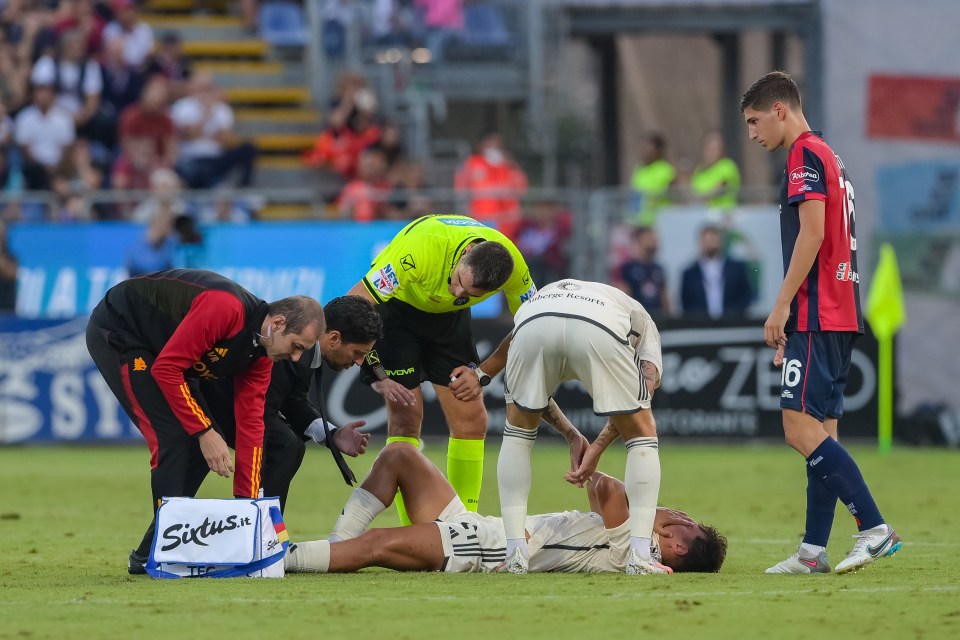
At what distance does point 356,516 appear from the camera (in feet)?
27.2

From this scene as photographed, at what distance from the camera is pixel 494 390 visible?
1736 cm

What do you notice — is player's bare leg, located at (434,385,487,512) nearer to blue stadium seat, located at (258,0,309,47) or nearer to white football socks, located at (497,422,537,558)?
white football socks, located at (497,422,537,558)

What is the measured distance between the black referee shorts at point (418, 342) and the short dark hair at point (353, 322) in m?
1.59

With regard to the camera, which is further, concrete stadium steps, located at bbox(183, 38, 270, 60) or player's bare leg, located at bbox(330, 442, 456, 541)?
concrete stadium steps, located at bbox(183, 38, 270, 60)

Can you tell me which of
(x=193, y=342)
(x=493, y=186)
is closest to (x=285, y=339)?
(x=193, y=342)

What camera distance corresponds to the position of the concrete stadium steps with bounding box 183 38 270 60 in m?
23.2

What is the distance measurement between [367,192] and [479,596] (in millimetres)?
12254

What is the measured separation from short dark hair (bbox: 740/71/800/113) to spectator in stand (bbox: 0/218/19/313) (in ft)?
39.4

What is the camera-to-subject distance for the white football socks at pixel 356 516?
827 centimetres

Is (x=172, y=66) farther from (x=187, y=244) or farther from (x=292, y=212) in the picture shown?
(x=187, y=244)

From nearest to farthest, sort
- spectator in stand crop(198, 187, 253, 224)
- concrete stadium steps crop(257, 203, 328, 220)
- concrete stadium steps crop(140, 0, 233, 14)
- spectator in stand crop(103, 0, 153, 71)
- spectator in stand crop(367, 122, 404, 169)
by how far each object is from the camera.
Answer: spectator in stand crop(198, 187, 253, 224) → concrete stadium steps crop(257, 203, 328, 220) → spectator in stand crop(367, 122, 404, 169) → spectator in stand crop(103, 0, 153, 71) → concrete stadium steps crop(140, 0, 233, 14)

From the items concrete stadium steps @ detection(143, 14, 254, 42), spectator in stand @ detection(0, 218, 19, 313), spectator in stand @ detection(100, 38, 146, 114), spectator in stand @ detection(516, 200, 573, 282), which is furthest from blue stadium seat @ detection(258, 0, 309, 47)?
spectator in stand @ detection(0, 218, 19, 313)

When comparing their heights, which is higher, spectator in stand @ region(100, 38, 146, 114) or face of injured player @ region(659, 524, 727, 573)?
spectator in stand @ region(100, 38, 146, 114)

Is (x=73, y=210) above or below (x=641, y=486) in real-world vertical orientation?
above
